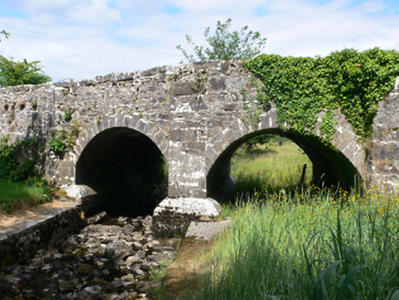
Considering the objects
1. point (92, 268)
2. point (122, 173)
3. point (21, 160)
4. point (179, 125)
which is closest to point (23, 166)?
point (21, 160)

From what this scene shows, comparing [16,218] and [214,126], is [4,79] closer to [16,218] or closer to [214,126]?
[16,218]

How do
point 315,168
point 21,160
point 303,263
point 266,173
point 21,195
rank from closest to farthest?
point 303,263, point 21,195, point 21,160, point 315,168, point 266,173

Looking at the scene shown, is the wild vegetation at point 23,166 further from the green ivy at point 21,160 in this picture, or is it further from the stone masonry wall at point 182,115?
the stone masonry wall at point 182,115

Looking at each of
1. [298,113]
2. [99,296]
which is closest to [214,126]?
[298,113]

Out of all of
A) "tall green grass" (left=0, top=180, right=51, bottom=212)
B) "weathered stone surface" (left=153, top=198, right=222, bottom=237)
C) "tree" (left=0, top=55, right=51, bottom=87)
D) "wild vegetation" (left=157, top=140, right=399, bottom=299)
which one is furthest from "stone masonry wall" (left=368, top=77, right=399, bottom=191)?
"tree" (left=0, top=55, right=51, bottom=87)

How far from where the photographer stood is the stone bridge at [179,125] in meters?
5.52

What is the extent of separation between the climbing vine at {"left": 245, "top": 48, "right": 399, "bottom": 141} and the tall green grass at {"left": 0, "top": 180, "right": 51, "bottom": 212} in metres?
5.30

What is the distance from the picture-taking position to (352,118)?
18.0 ft

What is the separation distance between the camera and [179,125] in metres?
6.49

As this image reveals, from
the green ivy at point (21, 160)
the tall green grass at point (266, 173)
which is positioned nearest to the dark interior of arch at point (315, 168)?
the tall green grass at point (266, 173)

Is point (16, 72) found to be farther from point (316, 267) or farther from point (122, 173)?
point (316, 267)

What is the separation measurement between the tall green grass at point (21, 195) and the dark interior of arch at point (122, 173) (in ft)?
2.76

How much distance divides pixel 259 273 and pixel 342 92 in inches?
153

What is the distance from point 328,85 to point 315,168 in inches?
156
